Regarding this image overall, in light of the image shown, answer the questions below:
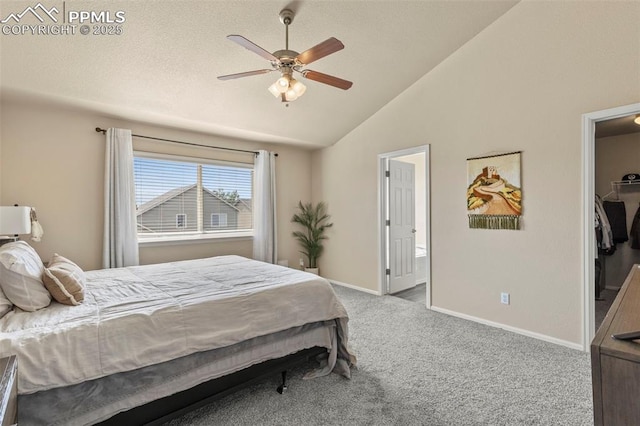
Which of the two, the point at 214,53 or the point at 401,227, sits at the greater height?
the point at 214,53

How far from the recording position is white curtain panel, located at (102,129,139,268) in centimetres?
365

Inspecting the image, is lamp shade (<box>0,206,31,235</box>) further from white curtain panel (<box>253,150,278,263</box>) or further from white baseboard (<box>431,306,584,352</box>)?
white baseboard (<box>431,306,584,352</box>)

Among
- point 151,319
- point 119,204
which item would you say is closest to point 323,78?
point 151,319

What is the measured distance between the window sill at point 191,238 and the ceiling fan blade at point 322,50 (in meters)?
3.08

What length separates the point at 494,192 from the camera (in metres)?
3.32

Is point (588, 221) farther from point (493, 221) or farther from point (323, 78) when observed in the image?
point (323, 78)

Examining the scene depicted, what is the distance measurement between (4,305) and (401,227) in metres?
4.35

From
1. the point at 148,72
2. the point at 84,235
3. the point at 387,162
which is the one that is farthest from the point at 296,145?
the point at 84,235

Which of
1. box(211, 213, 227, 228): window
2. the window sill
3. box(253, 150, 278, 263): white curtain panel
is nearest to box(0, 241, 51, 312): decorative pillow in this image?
the window sill

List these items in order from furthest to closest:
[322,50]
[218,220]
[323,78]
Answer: [218,220] → [323,78] → [322,50]

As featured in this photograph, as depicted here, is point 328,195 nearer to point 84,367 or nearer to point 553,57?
point 553,57

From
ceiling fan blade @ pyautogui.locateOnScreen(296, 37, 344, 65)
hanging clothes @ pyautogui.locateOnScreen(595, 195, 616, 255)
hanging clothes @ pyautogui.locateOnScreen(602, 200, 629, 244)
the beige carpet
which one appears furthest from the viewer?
hanging clothes @ pyautogui.locateOnScreen(602, 200, 629, 244)

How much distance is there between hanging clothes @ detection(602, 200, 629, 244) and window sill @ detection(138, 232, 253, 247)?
5.31 metres

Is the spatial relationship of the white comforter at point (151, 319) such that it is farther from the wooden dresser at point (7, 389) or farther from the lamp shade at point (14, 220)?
the lamp shade at point (14, 220)
